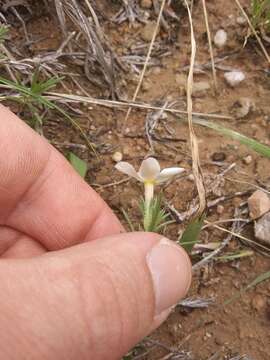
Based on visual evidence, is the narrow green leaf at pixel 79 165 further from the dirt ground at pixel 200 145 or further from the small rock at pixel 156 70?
the small rock at pixel 156 70

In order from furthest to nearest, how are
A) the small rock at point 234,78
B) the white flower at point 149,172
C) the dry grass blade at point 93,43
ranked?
the small rock at point 234,78 → the dry grass blade at point 93,43 → the white flower at point 149,172

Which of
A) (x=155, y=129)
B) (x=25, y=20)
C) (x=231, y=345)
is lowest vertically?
(x=231, y=345)

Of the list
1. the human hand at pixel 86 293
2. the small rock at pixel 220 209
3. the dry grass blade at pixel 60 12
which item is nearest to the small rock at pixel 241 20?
the dry grass blade at pixel 60 12

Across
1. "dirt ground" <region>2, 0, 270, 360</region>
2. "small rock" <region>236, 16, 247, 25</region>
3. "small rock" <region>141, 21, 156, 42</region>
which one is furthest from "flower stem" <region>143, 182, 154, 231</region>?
"small rock" <region>236, 16, 247, 25</region>

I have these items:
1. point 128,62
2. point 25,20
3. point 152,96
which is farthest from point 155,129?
point 25,20

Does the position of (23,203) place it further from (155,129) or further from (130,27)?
(130,27)

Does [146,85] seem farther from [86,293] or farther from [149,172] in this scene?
[86,293]
